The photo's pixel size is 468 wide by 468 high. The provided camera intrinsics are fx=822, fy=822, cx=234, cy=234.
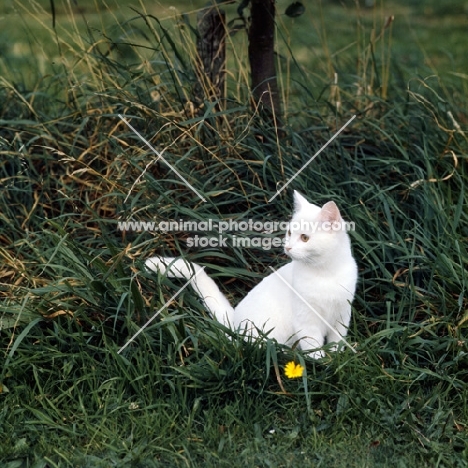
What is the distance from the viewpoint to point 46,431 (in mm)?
2930

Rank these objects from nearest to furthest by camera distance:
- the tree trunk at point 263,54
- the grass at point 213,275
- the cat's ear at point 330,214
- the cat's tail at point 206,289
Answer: the grass at point 213,275, the cat's ear at point 330,214, the cat's tail at point 206,289, the tree trunk at point 263,54

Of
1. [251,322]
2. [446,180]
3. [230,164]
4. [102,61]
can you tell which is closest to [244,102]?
[230,164]

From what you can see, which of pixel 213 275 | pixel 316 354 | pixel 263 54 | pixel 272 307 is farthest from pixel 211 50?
pixel 316 354

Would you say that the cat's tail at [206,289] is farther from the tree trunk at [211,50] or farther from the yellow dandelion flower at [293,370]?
the tree trunk at [211,50]

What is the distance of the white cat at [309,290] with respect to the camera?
3.10m

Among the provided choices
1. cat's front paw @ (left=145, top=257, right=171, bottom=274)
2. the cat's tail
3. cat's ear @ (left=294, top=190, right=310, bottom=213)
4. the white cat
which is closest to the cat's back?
the white cat

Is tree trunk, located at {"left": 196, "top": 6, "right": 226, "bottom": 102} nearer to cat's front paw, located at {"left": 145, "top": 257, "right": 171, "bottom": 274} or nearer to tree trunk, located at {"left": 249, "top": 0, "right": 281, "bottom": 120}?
tree trunk, located at {"left": 249, "top": 0, "right": 281, "bottom": 120}

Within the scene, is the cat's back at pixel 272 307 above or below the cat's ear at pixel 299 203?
below

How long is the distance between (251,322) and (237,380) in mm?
238

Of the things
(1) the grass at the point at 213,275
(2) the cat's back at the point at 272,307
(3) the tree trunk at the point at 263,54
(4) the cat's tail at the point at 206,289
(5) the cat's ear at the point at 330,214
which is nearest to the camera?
(1) the grass at the point at 213,275

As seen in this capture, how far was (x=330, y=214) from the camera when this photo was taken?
3.07m

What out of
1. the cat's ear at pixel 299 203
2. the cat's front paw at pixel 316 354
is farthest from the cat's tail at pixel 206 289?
the cat's ear at pixel 299 203

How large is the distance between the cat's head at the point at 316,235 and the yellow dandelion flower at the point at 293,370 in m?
0.40

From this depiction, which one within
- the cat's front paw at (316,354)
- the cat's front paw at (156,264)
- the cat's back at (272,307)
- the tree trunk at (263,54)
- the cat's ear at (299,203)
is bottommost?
the cat's front paw at (316,354)
